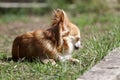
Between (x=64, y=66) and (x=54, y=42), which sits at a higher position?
(x=54, y=42)

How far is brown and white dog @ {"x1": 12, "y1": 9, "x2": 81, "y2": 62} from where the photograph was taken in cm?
663

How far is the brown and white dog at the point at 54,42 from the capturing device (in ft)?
21.8

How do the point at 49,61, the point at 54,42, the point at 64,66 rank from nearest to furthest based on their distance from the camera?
the point at 64,66
the point at 49,61
the point at 54,42

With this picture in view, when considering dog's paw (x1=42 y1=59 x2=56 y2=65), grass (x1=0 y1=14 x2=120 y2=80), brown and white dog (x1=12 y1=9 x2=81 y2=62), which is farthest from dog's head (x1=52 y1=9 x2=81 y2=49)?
dog's paw (x1=42 y1=59 x2=56 y2=65)

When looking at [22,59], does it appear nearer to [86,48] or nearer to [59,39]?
[59,39]

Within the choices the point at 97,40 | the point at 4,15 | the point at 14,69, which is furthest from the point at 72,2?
the point at 14,69

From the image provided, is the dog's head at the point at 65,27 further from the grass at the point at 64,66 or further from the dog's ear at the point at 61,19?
the grass at the point at 64,66

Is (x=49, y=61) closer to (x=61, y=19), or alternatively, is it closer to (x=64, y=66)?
(x=64, y=66)

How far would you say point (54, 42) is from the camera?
6660 millimetres

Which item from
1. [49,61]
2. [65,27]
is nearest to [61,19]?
[65,27]

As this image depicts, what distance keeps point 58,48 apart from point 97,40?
36.1 inches

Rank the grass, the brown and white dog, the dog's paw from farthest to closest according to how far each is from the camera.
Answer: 1. the brown and white dog
2. the dog's paw
3. the grass

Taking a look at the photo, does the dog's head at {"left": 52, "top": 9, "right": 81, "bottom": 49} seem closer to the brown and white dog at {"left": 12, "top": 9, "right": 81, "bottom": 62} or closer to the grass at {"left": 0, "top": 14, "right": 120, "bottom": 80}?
the brown and white dog at {"left": 12, "top": 9, "right": 81, "bottom": 62}

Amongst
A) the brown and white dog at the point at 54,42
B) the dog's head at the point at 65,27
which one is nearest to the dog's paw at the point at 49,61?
the brown and white dog at the point at 54,42
